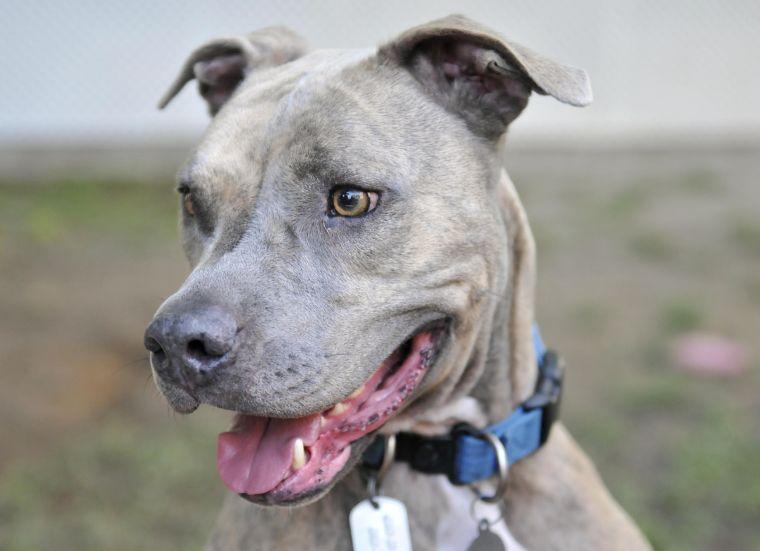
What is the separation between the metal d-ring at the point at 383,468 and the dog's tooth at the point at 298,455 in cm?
33

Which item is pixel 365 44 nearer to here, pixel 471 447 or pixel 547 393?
pixel 547 393

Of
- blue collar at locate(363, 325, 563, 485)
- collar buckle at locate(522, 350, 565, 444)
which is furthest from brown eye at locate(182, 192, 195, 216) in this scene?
collar buckle at locate(522, 350, 565, 444)

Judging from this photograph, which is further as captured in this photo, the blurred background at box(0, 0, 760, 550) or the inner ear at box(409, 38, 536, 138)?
the blurred background at box(0, 0, 760, 550)

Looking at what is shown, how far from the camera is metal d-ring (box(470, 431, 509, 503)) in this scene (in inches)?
106

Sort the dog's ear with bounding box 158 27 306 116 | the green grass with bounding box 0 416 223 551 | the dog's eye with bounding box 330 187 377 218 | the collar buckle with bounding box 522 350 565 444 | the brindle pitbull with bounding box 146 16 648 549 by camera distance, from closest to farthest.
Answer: the brindle pitbull with bounding box 146 16 648 549 < the dog's eye with bounding box 330 187 377 218 < the collar buckle with bounding box 522 350 565 444 < the dog's ear with bounding box 158 27 306 116 < the green grass with bounding box 0 416 223 551

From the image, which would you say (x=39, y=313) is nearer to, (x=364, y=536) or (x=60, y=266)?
(x=60, y=266)

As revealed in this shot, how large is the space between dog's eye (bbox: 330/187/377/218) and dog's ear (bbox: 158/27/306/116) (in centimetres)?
89

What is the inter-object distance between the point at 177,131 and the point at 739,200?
5.30 metres

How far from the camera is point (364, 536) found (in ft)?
8.57

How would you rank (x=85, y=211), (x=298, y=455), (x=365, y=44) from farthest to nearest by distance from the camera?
1. (x=365, y=44)
2. (x=85, y=211)
3. (x=298, y=455)

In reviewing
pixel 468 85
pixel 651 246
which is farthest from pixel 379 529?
pixel 651 246

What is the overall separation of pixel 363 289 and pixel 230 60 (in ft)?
3.98

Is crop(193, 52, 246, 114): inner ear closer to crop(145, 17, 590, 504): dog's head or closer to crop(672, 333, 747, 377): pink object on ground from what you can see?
crop(145, 17, 590, 504): dog's head

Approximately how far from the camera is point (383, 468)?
271 centimetres
